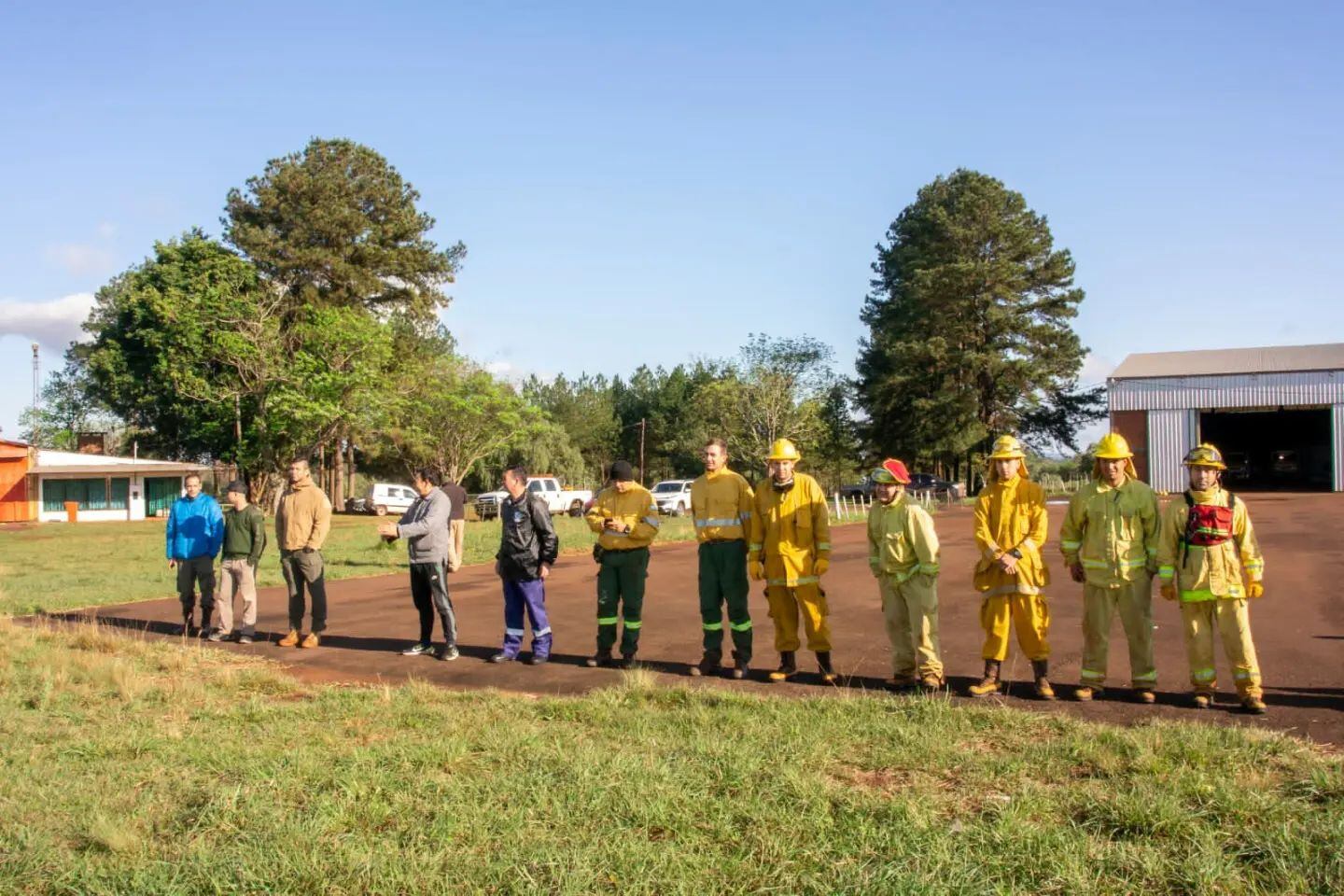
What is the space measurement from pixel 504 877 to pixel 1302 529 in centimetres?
2431

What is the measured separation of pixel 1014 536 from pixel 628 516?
3253 millimetres

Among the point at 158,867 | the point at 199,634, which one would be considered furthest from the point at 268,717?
the point at 199,634

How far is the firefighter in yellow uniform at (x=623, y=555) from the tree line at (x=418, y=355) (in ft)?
117

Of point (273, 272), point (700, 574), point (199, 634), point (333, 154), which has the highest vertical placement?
point (333, 154)

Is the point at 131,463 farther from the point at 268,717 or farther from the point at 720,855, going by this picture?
the point at 720,855

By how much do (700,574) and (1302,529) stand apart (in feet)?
66.6

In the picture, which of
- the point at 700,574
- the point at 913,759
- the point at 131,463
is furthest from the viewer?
the point at 131,463

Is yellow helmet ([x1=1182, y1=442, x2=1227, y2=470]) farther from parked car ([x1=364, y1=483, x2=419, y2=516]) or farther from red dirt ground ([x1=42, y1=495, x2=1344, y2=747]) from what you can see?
parked car ([x1=364, y1=483, x2=419, y2=516])

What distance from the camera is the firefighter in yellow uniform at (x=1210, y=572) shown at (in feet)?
21.6

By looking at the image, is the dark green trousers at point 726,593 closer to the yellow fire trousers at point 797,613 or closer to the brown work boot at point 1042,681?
the yellow fire trousers at point 797,613

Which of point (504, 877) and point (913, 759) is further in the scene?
point (913, 759)

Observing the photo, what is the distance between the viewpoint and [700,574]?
8.62 m

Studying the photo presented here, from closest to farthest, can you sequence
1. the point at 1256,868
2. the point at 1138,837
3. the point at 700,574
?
the point at 1256,868
the point at 1138,837
the point at 700,574

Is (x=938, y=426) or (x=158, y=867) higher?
(x=938, y=426)
